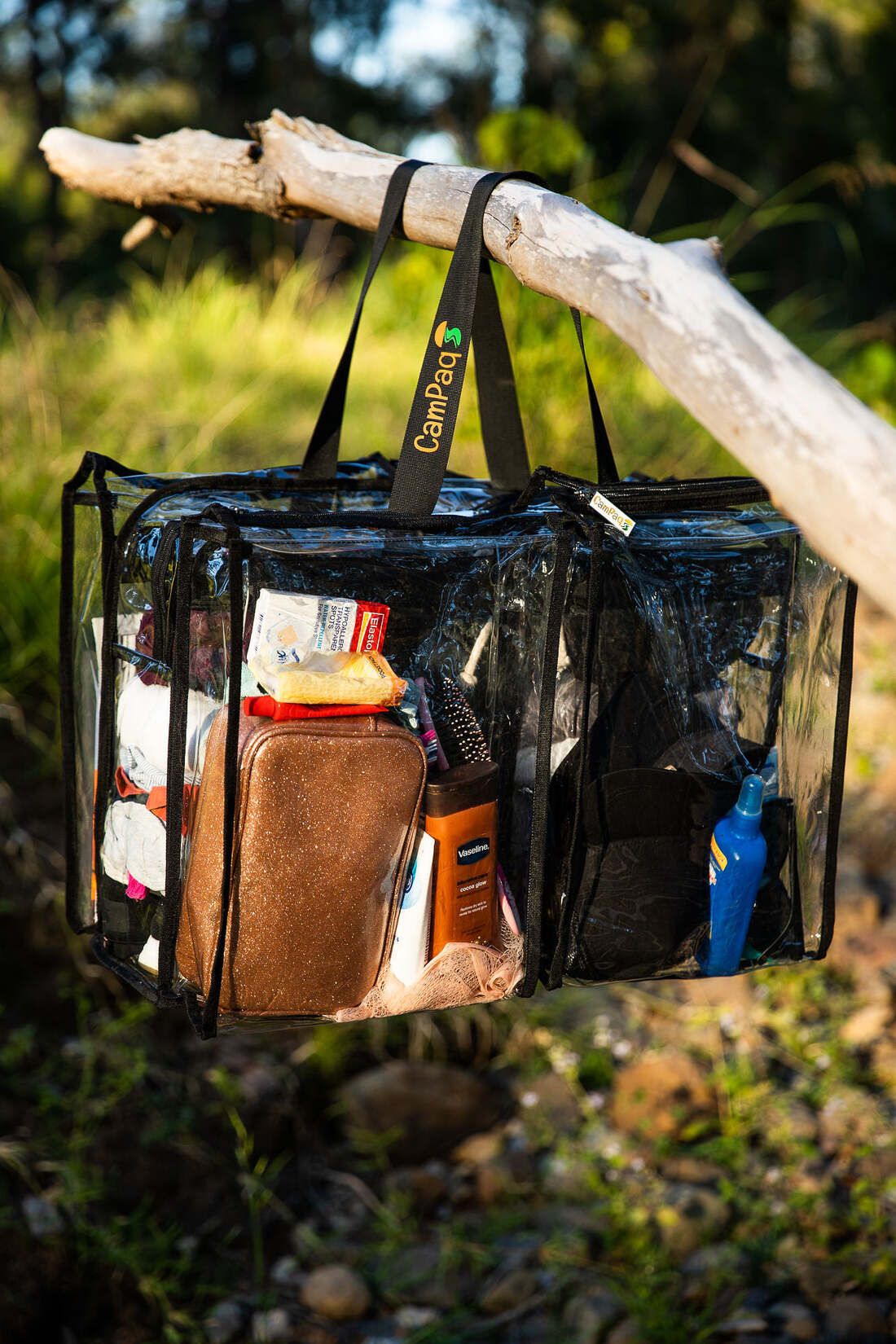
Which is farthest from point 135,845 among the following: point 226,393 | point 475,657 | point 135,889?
point 226,393

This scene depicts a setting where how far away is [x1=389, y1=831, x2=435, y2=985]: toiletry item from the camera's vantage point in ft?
4.18

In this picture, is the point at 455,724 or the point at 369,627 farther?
the point at 455,724

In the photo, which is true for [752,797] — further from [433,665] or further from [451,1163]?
[451,1163]

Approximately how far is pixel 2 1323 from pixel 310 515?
214 centimetres

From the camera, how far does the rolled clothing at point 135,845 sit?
4.24 ft

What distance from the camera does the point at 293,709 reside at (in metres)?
1.21

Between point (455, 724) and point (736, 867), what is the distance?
39cm

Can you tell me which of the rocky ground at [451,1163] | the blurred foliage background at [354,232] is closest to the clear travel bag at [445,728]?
the rocky ground at [451,1163]

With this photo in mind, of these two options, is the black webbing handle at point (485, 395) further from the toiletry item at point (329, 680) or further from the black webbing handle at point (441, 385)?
the toiletry item at point (329, 680)

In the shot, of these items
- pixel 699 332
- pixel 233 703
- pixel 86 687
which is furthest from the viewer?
pixel 86 687

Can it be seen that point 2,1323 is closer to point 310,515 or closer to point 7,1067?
point 7,1067

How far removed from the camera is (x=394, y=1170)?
10.3 feet

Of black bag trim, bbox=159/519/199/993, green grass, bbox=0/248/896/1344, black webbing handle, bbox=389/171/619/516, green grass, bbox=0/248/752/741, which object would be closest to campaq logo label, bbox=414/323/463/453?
black webbing handle, bbox=389/171/619/516

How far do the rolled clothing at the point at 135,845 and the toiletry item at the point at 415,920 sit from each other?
29 cm
